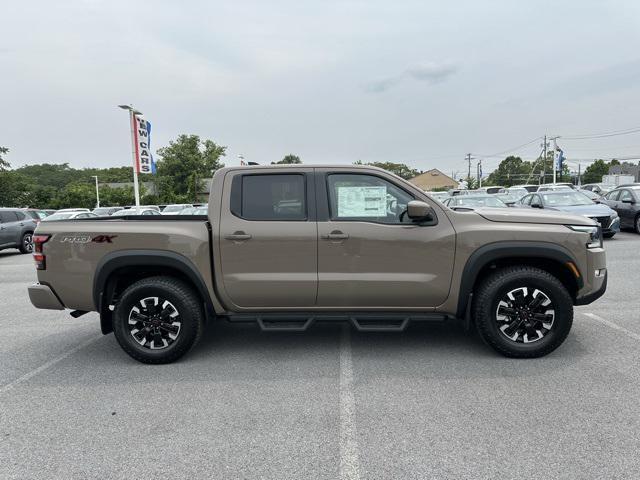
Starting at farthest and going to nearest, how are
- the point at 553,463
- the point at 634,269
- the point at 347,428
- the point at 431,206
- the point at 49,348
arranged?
the point at 634,269
the point at 49,348
the point at 431,206
the point at 347,428
the point at 553,463

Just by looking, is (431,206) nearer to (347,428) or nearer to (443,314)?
(443,314)

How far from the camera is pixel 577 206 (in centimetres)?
1279

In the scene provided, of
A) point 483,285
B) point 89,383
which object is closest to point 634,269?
point 483,285

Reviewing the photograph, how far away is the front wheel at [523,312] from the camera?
13.1 feet

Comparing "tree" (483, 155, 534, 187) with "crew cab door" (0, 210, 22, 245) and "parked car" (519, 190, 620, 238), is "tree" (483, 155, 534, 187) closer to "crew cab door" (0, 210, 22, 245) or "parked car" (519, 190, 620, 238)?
"parked car" (519, 190, 620, 238)

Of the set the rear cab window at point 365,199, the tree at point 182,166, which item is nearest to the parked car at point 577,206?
the rear cab window at point 365,199

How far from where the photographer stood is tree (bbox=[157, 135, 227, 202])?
1897 inches

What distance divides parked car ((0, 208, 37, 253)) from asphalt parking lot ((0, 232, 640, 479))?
11.4 metres

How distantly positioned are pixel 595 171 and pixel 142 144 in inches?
4089

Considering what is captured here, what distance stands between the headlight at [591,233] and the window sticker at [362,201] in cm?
179

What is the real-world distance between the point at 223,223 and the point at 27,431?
85.9 inches

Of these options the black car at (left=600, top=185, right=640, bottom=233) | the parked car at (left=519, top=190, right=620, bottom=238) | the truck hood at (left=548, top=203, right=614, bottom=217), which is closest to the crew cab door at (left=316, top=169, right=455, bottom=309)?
the parked car at (left=519, top=190, right=620, bottom=238)

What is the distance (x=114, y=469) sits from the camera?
2.61 m

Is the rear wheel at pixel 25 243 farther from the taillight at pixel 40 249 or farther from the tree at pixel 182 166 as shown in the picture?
the tree at pixel 182 166
